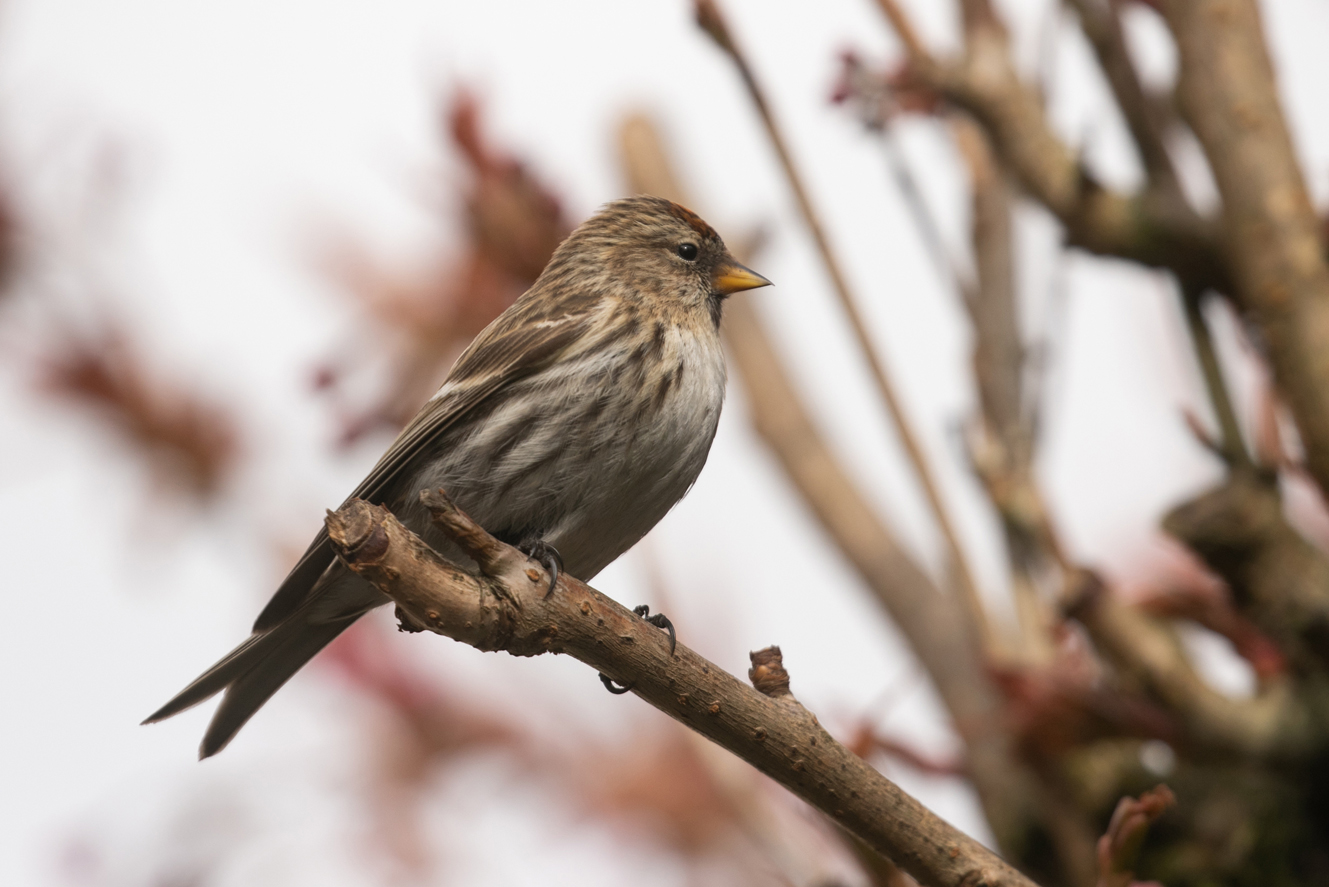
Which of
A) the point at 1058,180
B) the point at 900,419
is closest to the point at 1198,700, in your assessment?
the point at 900,419

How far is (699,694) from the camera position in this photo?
1.94 meters

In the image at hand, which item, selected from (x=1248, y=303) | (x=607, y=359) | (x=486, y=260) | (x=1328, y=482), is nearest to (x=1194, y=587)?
(x=1328, y=482)

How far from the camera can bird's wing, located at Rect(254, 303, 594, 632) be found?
2.92 meters

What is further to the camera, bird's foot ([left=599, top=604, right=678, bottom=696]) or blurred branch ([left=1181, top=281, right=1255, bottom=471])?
blurred branch ([left=1181, top=281, right=1255, bottom=471])

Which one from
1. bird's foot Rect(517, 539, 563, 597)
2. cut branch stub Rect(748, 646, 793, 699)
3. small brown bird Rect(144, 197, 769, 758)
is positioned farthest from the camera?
small brown bird Rect(144, 197, 769, 758)

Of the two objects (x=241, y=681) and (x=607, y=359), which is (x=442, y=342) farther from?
(x=241, y=681)

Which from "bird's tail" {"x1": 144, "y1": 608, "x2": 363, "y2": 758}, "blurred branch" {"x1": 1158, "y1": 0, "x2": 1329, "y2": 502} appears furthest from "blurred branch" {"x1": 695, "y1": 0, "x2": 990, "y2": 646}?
"bird's tail" {"x1": 144, "y1": 608, "x2": 363, "y2": 758}

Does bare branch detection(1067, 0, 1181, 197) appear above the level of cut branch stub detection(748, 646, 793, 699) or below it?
above

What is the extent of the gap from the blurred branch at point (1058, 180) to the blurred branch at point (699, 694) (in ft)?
4.79

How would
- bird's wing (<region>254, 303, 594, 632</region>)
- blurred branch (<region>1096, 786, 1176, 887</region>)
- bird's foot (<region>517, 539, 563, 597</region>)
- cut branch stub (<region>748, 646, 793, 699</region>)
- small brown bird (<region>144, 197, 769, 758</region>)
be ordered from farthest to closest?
bird's wing (<region>254, 303, 594, 632</region>) < small brown bird (<region>144, 197, 769, 758</region>) < bird's foot (<region>517, 539, 563, 597</region>) < cut branch stub (<region>748, 646, 793, 699</region>) < blurred branch (<region>1096, 786, 1176, 887</region>)

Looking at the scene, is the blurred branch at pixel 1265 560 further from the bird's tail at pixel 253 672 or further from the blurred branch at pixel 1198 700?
the bird's tail at pixel 253 672

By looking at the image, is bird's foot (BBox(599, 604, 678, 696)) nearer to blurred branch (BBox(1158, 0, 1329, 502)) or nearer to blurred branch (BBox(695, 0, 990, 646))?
blurred branch (BBox(695, 0, 990, 646))

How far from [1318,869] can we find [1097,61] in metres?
1.79

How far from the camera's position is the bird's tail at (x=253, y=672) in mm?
2826
